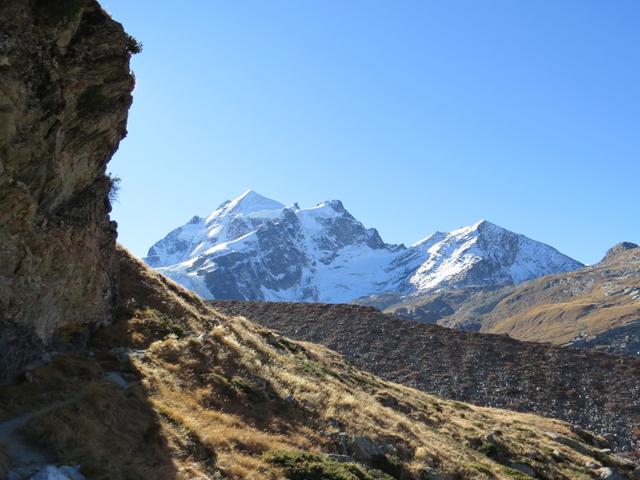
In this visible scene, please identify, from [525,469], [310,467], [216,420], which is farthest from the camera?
[525,469]

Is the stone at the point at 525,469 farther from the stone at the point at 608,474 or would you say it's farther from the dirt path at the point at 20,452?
the dirt path at the point at 20,452

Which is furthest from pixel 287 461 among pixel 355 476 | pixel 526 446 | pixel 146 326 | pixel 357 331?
pixel 357 331

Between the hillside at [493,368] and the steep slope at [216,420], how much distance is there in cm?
1839

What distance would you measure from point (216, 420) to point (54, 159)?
10.1m

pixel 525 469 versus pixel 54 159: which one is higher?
pixel 54 159

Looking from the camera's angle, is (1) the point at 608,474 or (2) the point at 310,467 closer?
(2) the point at 310,467

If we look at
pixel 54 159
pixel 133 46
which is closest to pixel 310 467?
pixel 54 159

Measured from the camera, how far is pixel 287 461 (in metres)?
17.9

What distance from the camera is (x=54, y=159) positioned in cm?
1970

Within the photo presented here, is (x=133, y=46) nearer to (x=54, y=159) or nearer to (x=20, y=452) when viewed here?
(x=54, y=159)

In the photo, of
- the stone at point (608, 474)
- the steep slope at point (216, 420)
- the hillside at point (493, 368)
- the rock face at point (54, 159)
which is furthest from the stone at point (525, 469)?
the hillside at point (493, 368)

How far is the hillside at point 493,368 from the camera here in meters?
55.9

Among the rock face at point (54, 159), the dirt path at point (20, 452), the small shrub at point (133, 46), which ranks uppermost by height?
the small shrub at point (133, 46)

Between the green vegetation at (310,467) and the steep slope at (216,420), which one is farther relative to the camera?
the green vegetation at (310,467)
